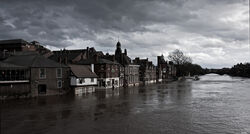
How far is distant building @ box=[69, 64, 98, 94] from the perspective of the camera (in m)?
44.3

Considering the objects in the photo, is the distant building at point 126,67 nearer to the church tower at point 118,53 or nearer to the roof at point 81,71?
the church tower at point 118,53

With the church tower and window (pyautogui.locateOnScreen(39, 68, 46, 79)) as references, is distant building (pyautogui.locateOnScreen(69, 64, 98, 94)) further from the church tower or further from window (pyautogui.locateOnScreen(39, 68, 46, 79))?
the church tower

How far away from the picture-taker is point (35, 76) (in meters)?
38.9

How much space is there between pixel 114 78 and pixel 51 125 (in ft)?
138

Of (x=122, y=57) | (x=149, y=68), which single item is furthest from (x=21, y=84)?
(x=149, y=68)

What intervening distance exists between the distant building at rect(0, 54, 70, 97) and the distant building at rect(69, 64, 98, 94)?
1.30 meters

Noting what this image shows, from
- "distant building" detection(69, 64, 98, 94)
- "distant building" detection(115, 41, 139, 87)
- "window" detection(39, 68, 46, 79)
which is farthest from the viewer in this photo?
"distant building" detection(115, 41, 139, 87)

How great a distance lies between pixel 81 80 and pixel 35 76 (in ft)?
31.3

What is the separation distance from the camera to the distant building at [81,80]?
4428 cm

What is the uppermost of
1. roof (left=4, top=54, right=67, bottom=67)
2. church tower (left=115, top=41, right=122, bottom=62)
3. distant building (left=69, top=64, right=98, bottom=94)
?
church tower (left=115, top=41, right=122, bottom=62)

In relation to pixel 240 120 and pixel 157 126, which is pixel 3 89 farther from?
pixel 240 120

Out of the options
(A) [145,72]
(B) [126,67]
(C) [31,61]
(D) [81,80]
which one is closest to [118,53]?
(B) [126,67]

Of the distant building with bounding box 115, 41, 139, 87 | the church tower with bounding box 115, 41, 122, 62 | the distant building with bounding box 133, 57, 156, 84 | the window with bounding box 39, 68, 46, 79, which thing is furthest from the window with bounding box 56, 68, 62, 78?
the distant building with bounding box 133, 57, 156, 84

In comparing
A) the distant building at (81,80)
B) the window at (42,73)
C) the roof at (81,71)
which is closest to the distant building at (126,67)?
the roof at (81,71)
